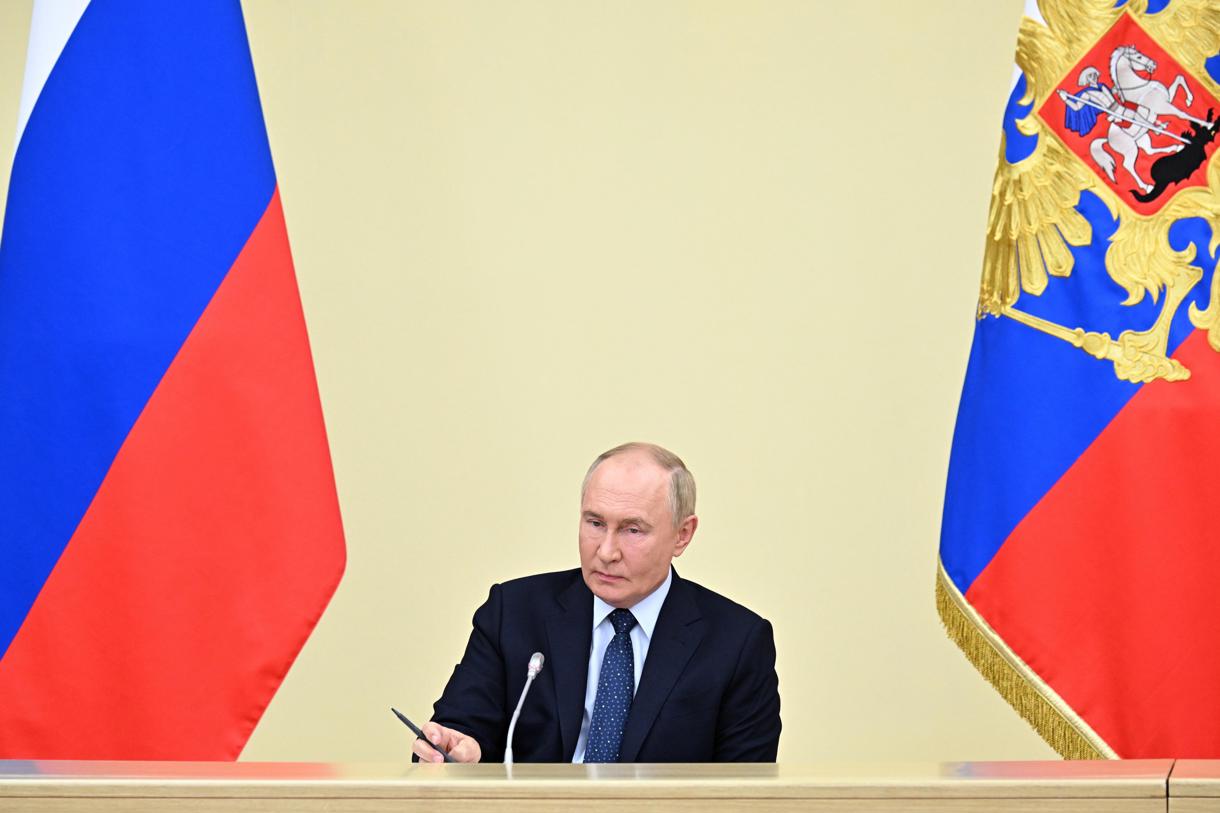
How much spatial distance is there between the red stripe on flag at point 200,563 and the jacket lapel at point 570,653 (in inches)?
17.1

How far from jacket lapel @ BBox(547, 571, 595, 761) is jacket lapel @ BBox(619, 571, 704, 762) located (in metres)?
0.03

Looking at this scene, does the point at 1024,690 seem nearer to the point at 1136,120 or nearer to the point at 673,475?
the point at 673,475

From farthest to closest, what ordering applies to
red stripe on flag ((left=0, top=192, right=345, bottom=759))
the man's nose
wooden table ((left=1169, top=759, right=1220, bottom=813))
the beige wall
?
1. the beige wall
2. the man's nose
3. red stripe on flag ((left=0, top=192, right=345, bottom=759))
4. wooden table ((left=1169, top=759, right=1220, bottom=813))

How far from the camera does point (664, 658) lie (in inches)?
106

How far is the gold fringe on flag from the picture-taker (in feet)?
8.96

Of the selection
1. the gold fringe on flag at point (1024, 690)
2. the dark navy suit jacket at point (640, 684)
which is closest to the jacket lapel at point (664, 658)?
the dark navy suit jacket at point (640, 684)

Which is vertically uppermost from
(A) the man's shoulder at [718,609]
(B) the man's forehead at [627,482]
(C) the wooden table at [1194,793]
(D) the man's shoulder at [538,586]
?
(B) the man's forehead at [627,482]

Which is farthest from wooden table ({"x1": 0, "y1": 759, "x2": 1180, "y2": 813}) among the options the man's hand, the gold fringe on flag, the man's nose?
the gold fringe on flag

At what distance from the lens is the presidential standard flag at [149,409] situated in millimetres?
2555

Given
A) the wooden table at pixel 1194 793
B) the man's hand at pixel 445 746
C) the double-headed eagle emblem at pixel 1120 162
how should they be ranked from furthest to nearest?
the double-headed eagle emblem at pixel 1120 162
the man's hand at pixel 445 746
the wooden table at pixel 1194 793

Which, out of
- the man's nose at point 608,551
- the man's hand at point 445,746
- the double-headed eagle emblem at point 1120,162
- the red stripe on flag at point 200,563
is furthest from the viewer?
the double-headed eagle emblem at point 1120,162

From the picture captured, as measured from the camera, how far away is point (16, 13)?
3.87 metres

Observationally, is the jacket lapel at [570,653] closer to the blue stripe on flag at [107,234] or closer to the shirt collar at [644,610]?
the shirt collar at [644,610]

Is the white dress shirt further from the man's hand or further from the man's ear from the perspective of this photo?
the man's hand
